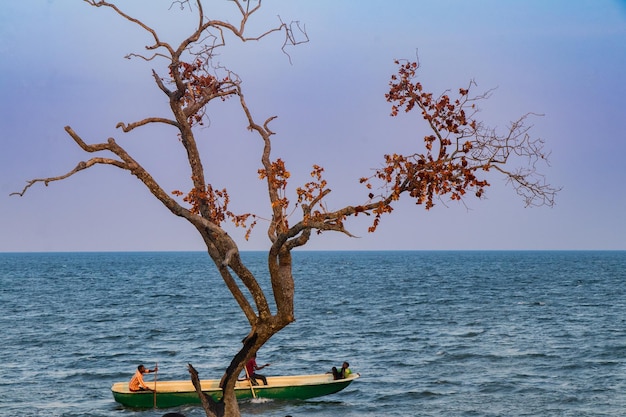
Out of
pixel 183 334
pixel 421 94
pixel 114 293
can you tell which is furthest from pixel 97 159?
pixel 114 293

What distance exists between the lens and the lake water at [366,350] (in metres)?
33.5

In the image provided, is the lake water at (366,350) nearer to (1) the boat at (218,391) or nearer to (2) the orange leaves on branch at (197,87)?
(1) the boat at (218,391)

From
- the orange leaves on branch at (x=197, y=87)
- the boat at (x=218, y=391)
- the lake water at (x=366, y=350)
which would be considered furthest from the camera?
the lake water at (x=366, y=350)

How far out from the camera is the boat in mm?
32094

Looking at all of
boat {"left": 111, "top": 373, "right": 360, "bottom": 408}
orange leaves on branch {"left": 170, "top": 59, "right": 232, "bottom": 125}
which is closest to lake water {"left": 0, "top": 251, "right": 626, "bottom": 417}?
boat {"left": 111, "top": 373, "right": 360, "bottom": 408}

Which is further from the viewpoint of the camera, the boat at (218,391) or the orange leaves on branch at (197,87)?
the boat at (218,391)

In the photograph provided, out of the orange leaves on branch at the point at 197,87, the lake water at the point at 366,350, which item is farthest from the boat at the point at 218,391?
the orange leaves on branch at the point at 197,87

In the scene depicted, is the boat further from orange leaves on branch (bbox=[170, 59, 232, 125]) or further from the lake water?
orange leaves on branch (bbox=[170, 59, 232, 125])

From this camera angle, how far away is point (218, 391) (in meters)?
31.5

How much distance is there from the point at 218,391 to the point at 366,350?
59.7ft

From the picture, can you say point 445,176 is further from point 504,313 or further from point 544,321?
point 504,313

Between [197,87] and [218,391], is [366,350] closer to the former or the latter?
[218,391]

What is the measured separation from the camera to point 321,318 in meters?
67.4

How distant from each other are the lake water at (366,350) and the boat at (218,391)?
0.36m
